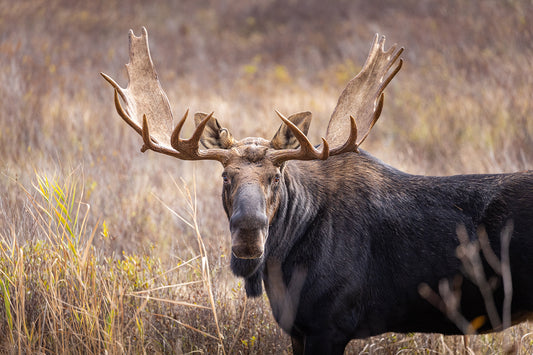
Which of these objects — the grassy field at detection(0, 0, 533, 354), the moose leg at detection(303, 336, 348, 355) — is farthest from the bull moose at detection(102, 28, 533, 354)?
the grassy field at detection(0, 0, 533, 354)

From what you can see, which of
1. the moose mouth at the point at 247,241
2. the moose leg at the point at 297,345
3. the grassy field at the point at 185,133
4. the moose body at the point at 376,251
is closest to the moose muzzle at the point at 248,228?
the moose mouth at the point at 247,241

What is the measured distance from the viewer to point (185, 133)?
28.1ft

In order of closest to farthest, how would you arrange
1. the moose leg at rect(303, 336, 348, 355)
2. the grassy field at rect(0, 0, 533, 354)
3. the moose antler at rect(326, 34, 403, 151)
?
the moose leg at rect(303, 336, 348, 355) < the grassy field at rect(0, 0, 533, 354) < the moose antler at rect(326, 34, 403, 151)

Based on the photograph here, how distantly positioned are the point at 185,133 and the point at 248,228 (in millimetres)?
5787

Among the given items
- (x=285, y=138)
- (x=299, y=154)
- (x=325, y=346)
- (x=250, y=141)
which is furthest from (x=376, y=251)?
(x=250, y=141)

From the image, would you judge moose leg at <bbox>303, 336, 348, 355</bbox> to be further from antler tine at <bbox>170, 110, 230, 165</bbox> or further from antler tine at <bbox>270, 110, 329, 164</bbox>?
antler tine at <bbox>170, 110, 230, 165</bbox>

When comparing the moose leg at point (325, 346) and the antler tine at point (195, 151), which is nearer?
the moose leg at point (325, 346)

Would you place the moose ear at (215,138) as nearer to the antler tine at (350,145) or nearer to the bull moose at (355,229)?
the bull moose at (355,229)

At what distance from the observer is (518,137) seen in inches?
293

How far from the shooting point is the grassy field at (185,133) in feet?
11.4

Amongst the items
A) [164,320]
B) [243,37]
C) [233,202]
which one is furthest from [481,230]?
[243,37]

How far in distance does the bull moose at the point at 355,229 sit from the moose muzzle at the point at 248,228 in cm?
2

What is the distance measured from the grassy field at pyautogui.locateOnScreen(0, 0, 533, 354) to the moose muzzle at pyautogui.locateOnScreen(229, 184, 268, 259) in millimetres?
214

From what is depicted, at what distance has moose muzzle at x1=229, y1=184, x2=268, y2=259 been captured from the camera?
2959 millimetres
